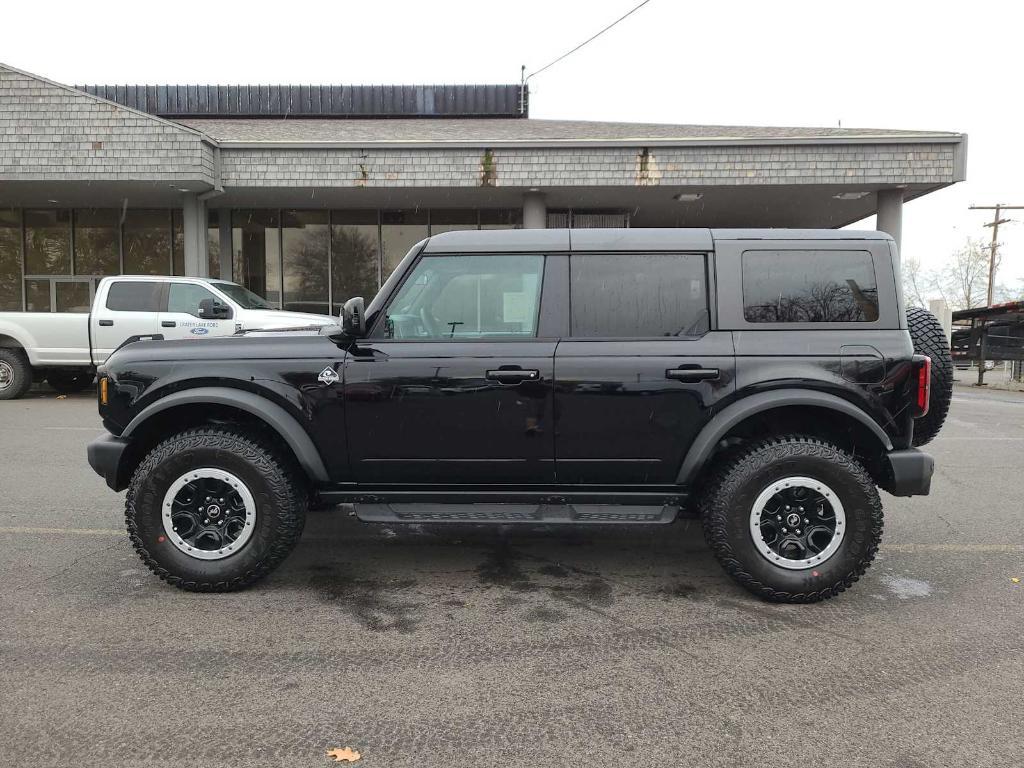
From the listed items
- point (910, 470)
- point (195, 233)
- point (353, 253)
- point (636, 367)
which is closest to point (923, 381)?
point (910, 470)

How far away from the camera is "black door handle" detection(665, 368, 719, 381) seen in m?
3.63

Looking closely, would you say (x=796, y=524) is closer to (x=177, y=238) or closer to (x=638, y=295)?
(x=638, y=295)

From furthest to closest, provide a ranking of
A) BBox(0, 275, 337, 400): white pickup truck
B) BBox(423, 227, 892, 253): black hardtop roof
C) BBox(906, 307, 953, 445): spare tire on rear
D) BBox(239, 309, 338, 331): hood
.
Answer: BBox(0, 275, 337, 400): white pickup truck
BBox(239, 309, 338, 331): hood
BBox(906, 307, 953, 445): spare tire on rear
BBox(423, 227, 892, 253): black hardtop roof

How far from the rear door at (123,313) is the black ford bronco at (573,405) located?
28.7 ft

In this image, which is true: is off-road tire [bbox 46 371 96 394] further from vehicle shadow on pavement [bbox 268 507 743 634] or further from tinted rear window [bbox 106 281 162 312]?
vehicle shadow on pavement [bbox 268 507 743 634]

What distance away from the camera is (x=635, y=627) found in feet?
11.1

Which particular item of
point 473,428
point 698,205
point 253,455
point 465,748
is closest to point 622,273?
point 473,428

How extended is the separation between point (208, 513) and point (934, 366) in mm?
4117

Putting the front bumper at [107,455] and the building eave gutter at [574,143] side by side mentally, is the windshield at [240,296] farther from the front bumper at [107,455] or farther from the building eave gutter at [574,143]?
the front bumper at [107,455]

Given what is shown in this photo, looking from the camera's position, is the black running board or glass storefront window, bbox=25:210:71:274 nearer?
the black running board

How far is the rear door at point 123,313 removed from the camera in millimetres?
11656

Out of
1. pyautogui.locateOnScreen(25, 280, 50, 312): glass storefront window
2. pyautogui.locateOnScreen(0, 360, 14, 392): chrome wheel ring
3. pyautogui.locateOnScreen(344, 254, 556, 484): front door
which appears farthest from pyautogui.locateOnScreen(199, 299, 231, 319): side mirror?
pyautogui.locateOnScreen(25, 280, 50, 312): glass storefront window

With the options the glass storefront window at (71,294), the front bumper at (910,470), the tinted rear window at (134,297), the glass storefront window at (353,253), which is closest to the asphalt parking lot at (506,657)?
the front bumper at (910,470)

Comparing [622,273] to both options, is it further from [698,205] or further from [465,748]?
[698,205]
